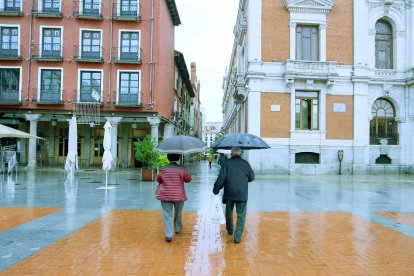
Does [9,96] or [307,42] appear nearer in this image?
[307,42]

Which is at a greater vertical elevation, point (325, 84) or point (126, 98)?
point (325, 84)

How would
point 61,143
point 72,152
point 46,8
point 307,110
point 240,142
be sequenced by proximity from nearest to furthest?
point 240,142, point 72,152, point 307,110, point 46,8, point 61,143

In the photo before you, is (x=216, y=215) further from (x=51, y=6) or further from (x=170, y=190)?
(x=51, y=6)

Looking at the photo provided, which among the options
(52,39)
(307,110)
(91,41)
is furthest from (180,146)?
(52,39)

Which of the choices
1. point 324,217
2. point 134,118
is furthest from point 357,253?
point 134,118

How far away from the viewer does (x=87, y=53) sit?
26484 mm

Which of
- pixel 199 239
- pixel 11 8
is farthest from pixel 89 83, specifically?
pixel 199 239

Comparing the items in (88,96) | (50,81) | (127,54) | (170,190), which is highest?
(127,54)

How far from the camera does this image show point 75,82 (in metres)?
26.3

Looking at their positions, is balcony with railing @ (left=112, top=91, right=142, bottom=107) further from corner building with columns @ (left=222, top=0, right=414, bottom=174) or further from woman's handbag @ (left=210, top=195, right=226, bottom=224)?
woman's handbag @ (left=210, top=195, right=226, bottom=224)

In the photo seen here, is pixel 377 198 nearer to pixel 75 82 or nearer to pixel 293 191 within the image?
pixel 293 191

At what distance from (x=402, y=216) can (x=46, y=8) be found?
89.6 ft

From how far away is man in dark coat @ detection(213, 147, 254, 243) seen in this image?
20.8ft

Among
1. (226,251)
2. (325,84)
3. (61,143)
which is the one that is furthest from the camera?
(61,143)
